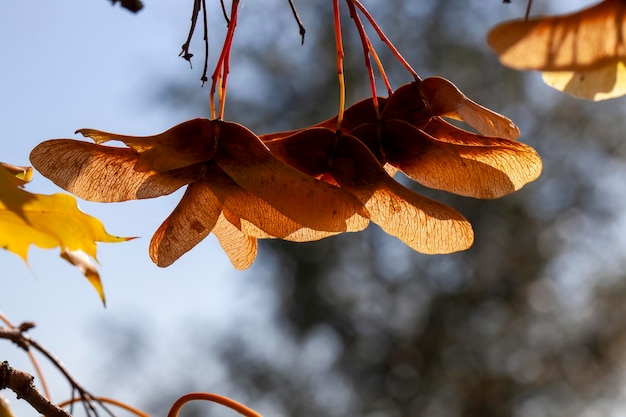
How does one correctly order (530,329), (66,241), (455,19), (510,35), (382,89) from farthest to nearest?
(455,19), (530,329), (382,89), (66,241), (510,35)

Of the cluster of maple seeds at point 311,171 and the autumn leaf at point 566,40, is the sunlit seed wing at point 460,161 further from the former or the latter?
the autumn leaf at point 566,40

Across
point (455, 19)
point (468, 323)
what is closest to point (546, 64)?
point (468, 323)

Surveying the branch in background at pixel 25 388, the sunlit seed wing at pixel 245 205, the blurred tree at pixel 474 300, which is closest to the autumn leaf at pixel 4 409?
the branch in background at pixel 25 388

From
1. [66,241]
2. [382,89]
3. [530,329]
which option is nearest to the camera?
[66,241]

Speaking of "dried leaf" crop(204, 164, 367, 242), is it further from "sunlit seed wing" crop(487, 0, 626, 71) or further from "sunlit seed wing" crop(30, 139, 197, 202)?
"sunlit seed wing" crop(487, 0, 626, 71)

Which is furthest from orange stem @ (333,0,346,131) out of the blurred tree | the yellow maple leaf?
the blurred tree

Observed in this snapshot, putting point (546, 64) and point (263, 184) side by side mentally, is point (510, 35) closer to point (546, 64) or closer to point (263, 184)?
point (546, 64)
